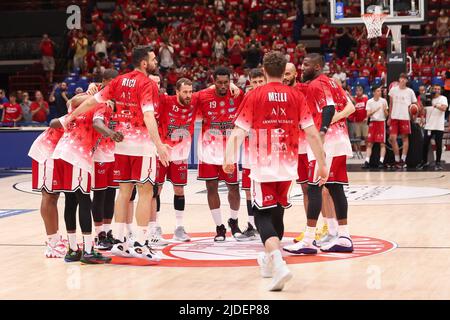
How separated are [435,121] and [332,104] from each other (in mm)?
10564

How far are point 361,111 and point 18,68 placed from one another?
559 inches

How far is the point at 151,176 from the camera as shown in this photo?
8.53 metres

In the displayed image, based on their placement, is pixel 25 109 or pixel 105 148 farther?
pixel 25 109

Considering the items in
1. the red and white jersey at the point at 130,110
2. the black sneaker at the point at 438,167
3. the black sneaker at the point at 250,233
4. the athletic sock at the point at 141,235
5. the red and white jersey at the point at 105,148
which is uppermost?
the red and white jersey at the point at 130,110

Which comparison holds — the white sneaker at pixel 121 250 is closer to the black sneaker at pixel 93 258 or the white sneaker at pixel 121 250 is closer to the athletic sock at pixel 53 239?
the black sneaker at pixel 93 258

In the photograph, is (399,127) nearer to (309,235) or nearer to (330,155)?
(330,155)

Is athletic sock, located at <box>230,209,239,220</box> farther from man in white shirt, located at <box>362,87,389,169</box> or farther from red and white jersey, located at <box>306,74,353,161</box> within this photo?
man in white shirt, located at <box>362,87,389,169</box>

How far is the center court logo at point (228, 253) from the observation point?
8477mm

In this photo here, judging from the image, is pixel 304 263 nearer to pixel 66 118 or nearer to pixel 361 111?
pixel 66 118

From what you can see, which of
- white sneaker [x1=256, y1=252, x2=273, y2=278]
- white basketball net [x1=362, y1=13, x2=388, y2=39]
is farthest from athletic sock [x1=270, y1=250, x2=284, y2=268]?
white basketball net [x1=362, y1=13, x2=388, y2=39]

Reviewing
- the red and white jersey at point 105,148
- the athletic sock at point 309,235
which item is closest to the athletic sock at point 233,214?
the athletic sock at point 309,235

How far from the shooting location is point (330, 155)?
29.4 ft

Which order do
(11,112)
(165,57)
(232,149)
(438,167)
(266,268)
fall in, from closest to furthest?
(232,149), (266,268), (438,167), (11,112), (165,57)

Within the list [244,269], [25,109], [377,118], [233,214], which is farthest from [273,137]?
[25,109]
